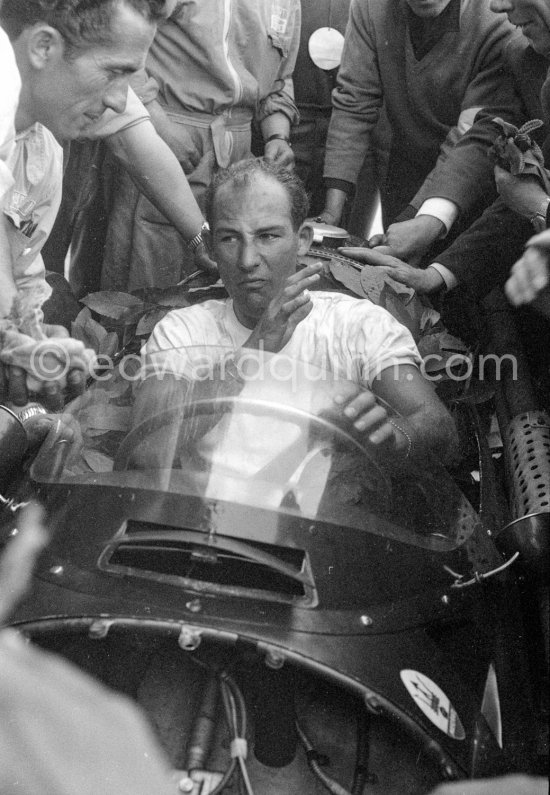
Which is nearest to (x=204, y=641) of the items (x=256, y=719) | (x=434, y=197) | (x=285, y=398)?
(x=256, y=719)

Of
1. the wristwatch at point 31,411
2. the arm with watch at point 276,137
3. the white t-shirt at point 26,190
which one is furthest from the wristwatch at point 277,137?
the wristwatch at point 31,411

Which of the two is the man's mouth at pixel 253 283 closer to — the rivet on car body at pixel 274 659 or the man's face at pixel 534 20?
the man's face at pixel 534 20

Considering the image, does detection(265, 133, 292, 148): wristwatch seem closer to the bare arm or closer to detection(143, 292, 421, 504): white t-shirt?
detection(143, 292, 421, 504): white t-shirt

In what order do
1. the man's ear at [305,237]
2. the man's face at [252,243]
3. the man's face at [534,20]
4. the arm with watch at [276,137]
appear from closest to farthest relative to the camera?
1. the man's face at [534,20]
2. the man's face at [252,243]
3. the man's ear at [305,237]
4. the arm with watch at [276,137]

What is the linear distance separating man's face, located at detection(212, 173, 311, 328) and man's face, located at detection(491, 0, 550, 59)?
0.51m

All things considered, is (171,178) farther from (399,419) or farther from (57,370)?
(399,419)

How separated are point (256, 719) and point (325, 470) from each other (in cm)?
29

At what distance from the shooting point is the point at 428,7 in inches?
65.5

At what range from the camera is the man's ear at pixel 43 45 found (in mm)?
1150

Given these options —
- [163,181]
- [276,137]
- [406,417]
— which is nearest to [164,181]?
[163,181]

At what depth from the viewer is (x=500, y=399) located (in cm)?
134

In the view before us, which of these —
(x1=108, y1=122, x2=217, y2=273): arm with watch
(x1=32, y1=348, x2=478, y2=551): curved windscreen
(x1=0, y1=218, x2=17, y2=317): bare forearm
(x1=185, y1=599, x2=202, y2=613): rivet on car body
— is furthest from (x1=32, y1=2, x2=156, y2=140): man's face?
(x1=185, y1=599, x2=202, y2=613): rivet on car body

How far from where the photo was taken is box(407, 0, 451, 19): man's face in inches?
65.1

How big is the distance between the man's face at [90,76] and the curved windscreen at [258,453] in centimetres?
48
